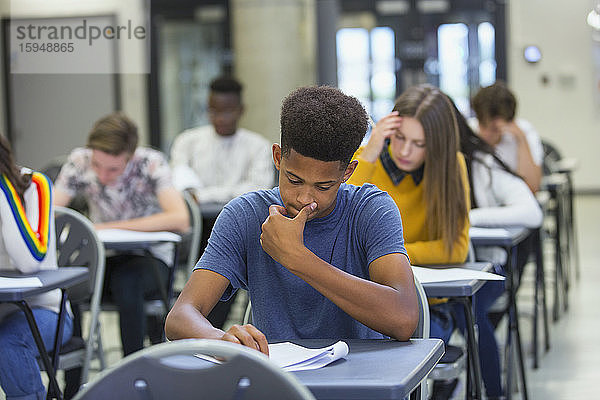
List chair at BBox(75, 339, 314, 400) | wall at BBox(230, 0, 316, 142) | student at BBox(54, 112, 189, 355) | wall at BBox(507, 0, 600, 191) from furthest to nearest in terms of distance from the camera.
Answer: wall at BBox(507, 0, 600, 191)
wall at BBox(230, 0, 316, 142)
student at BBox(54, 112, 189, 355)
chair at BBox(75, 339, 314, 400)

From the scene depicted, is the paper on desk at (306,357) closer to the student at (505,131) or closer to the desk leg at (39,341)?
the desk leg at (39,341)

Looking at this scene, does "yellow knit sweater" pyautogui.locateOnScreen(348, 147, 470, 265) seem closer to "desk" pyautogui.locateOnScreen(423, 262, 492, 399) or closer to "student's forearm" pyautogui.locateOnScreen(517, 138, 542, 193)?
"desk" pyautogui.locateOnScreen(423, 262, 492, 399)

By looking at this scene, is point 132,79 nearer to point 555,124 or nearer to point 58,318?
point 58,318

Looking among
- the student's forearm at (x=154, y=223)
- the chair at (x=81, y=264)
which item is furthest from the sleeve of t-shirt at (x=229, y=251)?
the student's forearm at (x=154, y=223)

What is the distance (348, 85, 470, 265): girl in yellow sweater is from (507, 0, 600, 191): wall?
974cm

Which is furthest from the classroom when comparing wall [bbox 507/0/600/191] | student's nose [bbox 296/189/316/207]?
wall [bbox 507/0/600/191]

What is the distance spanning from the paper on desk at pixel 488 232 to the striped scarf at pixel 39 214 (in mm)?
1494

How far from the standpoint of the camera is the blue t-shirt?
1799 millimetres

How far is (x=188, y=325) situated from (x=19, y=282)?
39.5 inches

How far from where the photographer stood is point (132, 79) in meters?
8.19

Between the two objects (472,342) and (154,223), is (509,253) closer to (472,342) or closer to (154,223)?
(472,342)

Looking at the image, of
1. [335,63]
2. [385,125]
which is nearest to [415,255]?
[385,125]

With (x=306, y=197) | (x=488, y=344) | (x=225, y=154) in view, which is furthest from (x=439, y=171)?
(x=225, y=154)

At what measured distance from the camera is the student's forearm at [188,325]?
163 cm
